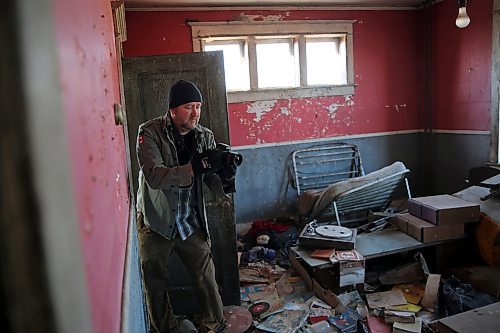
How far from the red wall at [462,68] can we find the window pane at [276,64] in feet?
6.30

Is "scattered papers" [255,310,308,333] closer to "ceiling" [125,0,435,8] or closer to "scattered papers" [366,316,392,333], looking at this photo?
"scattered papers" [366,316,392,333]

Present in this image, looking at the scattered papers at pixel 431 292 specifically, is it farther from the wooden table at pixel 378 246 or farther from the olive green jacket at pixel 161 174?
the olive green jacket at pixel 161 174

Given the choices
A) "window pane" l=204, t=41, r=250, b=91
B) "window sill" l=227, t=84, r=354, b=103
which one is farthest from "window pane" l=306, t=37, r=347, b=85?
"window pane" l=204, t=41, r=250, b=91

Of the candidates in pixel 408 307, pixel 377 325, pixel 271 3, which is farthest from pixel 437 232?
pixel 271 3

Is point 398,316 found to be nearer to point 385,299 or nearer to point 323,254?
point 385,299

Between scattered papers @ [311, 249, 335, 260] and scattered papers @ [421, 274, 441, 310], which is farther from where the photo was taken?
scattered papers @ [311, 249, 335, 260]

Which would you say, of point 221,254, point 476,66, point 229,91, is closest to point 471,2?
point 476,66

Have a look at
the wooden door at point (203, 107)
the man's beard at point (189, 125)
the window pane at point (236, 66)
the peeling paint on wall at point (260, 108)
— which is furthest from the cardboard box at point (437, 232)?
the window pane at point (236, 66)

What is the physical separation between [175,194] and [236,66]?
2624 millimetres

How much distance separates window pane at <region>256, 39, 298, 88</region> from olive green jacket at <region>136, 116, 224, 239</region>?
2.37 metres

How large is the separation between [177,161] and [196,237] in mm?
517

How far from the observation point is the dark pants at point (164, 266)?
97.5 inches

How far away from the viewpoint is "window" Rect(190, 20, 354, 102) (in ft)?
14.8

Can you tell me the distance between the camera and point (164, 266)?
8.21 ft
